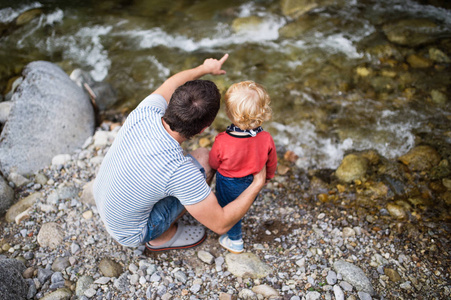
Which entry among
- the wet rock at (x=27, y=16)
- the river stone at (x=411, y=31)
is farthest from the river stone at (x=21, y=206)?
the river stone at (x=411, y=31)

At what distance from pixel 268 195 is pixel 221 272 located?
1.06 m

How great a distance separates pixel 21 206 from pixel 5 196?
200mm

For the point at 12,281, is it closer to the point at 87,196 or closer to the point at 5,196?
the point at 87,196

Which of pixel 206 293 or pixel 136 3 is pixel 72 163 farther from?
pixel 136 3

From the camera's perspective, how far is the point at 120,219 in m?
2.46

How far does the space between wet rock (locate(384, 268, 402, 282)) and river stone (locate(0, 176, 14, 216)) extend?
12.2ft

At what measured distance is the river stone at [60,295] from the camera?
2.59 m

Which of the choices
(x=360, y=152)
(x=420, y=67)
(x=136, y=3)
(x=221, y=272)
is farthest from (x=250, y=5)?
(x=221, y=272)

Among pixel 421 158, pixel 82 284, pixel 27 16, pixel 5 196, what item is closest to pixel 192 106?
pixel 82 284

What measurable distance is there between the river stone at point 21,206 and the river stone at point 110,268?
1145 mm

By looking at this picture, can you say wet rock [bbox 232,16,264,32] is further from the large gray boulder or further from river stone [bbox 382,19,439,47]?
the large gray boulder

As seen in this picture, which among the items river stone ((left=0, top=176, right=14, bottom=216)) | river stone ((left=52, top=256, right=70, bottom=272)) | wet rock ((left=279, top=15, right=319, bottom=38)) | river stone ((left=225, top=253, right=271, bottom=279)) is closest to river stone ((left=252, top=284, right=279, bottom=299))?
river stone ((left=225, top=253, right=271, bottom=279))

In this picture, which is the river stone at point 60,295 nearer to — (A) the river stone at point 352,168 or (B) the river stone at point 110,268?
(B) the river stone at point 110,268

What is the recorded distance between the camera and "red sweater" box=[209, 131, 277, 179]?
2.43 metres
